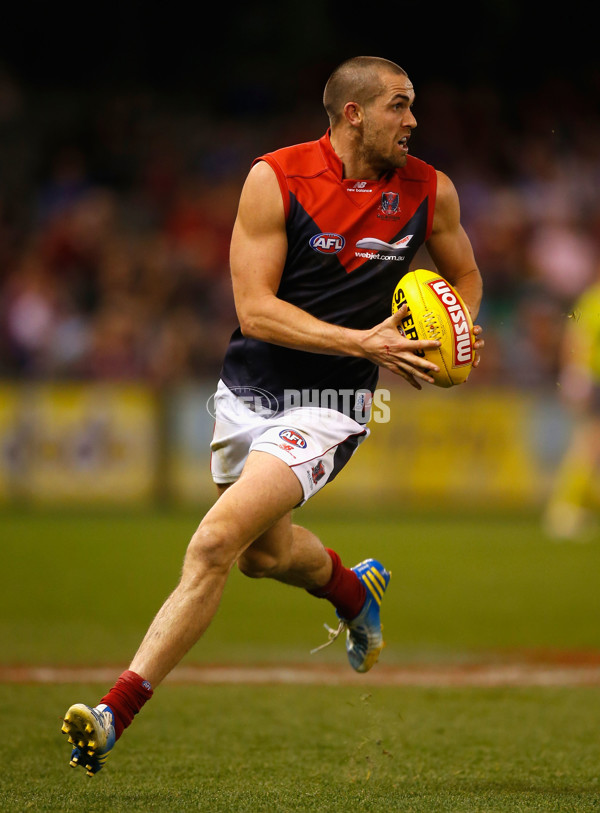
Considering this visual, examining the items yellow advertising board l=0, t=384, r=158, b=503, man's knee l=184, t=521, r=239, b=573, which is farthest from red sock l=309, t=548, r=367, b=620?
yellow advertising board l=0, t=384, r=158, b=503

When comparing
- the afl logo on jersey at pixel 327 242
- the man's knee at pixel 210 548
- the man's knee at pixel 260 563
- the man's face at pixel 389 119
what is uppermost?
the man's face at pixel 389 119

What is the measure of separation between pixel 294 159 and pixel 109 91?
609 inches

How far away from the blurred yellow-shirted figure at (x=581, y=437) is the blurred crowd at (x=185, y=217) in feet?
3.16

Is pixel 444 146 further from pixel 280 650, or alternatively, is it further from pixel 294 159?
pixel 294 159

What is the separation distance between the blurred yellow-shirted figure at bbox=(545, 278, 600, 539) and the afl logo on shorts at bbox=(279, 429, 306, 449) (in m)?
7.63

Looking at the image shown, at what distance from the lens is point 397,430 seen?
14695mm

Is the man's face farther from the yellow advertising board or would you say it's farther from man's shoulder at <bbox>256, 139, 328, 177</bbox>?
the yellow advertising board

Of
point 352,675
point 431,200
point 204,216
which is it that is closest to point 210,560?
point 431,200

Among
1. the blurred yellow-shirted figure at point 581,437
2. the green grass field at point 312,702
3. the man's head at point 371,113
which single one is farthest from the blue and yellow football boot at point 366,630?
the blurred yellow-shirted figure at point 581,437

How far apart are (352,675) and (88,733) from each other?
3238mm

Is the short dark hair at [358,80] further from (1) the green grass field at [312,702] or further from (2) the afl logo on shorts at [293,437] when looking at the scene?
(1) the green grass field at [312,702]

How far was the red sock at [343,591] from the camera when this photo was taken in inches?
228

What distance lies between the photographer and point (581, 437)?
14.4 m

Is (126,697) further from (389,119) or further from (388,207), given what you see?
(389,119)
